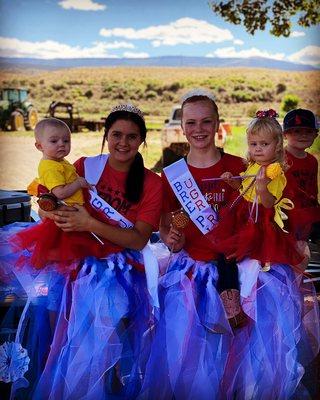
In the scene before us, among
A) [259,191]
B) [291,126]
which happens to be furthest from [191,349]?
[291,126]

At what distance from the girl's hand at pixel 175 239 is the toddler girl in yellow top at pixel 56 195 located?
0.38 meters

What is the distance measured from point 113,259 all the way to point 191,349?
598mm

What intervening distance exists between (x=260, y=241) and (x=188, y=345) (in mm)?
641

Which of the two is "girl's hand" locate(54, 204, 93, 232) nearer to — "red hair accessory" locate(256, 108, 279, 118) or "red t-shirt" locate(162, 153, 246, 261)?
"red t-shirt" locate(162, 153, 246, 261)

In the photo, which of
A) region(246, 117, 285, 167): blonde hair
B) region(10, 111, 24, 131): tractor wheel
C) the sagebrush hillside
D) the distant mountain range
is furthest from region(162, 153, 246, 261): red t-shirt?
the distant mountain range

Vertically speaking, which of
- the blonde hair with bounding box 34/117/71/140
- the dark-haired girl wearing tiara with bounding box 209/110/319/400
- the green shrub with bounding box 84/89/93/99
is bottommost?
the green shrub with bounding box 84/89/93/99

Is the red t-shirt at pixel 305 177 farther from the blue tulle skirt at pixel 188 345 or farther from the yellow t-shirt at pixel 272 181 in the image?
the blue tulle skirt at pixel 188 345

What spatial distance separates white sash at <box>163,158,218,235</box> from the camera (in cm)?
325

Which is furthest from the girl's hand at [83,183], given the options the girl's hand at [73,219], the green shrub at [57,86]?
the green shrub at [57,86]

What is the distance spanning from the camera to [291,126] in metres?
4.19

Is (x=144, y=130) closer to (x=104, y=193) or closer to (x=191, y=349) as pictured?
(x=104, y=193)

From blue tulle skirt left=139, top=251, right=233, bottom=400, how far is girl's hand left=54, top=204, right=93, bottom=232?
1.81 feet

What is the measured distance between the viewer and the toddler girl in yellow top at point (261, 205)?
9.91ft

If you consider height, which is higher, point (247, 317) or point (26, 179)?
point (247, 317)
